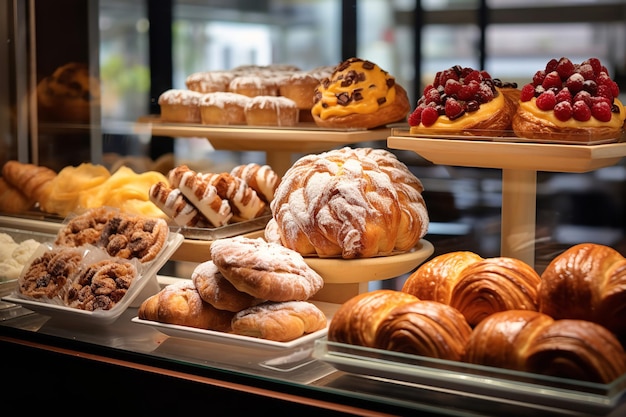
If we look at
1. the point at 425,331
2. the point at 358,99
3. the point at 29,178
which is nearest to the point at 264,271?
the point at 425,331

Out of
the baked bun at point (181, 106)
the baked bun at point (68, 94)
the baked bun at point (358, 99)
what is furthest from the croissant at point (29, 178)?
the baked bun at point (358, 99)

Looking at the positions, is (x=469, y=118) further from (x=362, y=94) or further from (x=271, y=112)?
(x=271, y=112)

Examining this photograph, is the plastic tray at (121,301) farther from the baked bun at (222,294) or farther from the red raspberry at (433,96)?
the red raspberry at (433,96)

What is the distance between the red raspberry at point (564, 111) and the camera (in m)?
1.84

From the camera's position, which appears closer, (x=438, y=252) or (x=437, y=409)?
(x=437, y=409)

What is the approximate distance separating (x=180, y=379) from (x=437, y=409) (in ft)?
Answer: 1.84

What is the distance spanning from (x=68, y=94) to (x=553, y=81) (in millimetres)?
1904

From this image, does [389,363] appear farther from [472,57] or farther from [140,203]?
[472,57]

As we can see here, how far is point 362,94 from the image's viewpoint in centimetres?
244

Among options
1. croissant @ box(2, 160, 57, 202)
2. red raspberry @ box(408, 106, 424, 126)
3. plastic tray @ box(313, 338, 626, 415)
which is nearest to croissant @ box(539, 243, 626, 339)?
plastic tray @ box(313, 338, 626, 415)

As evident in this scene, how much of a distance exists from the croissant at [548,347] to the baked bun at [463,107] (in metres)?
0.58

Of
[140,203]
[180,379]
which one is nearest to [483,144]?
[180,379]

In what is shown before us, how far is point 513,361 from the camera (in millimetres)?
1427

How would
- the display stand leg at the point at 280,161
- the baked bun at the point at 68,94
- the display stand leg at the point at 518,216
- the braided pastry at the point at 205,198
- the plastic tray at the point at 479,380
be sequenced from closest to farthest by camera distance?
the plastic tray at the point at 479,380 → the display stand leg at the point at 518,216 → the braided pastry at the point at 205,198 → the display stand leg at the point at 280,161 → the baked bun at the point at 68,94
